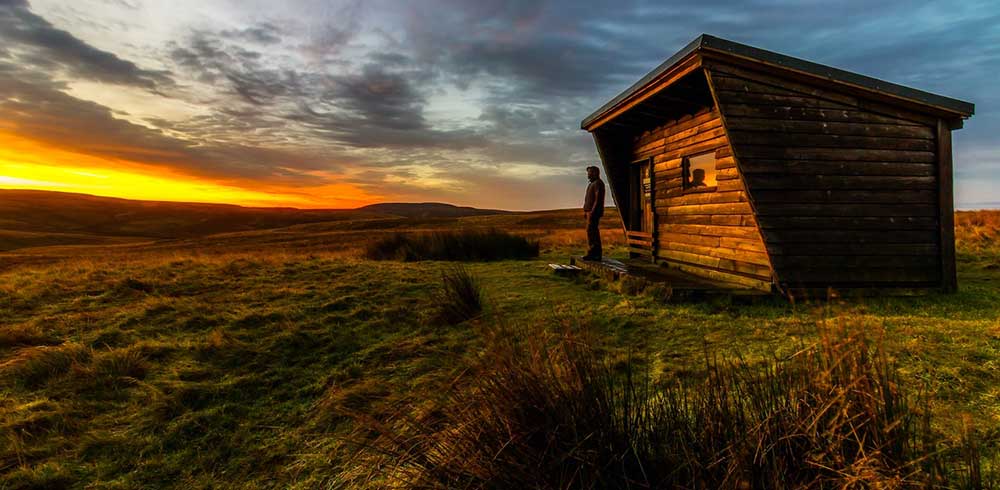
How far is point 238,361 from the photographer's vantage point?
5.39 m

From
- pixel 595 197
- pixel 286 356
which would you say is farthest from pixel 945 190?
pixel 286 356

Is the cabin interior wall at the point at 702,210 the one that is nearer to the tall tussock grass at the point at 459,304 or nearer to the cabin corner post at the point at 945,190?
the cabin corner post at the point at 945,190

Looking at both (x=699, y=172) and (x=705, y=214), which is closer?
(x=705, y=214)

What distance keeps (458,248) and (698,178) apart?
8.35 m

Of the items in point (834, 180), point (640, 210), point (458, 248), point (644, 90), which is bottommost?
point (458, 248)

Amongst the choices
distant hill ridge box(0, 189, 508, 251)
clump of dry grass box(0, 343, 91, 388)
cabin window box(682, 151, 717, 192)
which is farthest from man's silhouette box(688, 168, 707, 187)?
distant hill ridge box(0, 189, 508, 251)

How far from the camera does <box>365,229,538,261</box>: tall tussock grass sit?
48.4ft

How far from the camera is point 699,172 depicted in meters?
8.88

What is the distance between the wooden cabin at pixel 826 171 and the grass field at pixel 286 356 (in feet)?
2.32

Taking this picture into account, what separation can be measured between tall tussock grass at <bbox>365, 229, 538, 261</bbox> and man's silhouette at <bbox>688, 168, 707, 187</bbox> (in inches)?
267

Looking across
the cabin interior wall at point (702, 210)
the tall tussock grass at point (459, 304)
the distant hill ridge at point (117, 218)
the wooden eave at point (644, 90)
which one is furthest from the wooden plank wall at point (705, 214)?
the distant hill ridge at point (117, 218)

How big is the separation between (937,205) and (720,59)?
4.41 metres

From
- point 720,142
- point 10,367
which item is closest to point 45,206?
point 10,367

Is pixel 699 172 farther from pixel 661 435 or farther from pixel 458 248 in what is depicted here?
pixel 458 248
